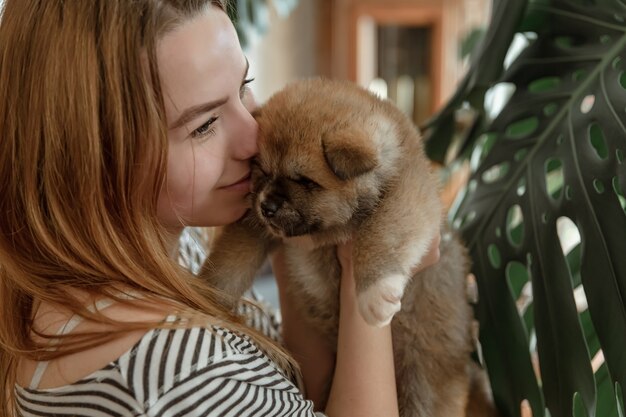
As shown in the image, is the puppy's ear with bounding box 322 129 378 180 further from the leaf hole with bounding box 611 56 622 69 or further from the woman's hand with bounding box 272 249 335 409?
the leaf hole with bounding box 611 56 622 69

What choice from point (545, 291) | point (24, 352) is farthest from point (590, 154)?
point (24, 352)

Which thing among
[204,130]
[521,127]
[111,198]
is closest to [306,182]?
[204,130]

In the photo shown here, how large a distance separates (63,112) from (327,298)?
599mm

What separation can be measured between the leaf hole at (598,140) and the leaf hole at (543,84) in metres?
0.19

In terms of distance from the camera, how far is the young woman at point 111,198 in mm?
897

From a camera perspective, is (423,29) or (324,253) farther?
(423,29)

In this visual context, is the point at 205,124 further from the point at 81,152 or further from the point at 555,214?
the point at 555,214

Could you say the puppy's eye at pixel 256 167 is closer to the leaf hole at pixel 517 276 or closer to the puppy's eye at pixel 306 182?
the puppy's eye at pixel 306 182

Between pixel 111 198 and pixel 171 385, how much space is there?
0.31 metres

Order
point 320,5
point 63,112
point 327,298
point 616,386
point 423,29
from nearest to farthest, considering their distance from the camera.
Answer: point 63,112 → point 616,386 → point 327,298 → point 423,29 → point 320,5

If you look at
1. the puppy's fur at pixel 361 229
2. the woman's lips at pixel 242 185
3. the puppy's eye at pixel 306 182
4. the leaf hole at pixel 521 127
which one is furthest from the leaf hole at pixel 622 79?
the woman's lips at pixel 242 185

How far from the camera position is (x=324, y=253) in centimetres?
129

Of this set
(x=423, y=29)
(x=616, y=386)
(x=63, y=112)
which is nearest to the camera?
(x=63, y=112)

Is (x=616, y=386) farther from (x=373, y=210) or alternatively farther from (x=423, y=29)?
(x=423, y=29)
